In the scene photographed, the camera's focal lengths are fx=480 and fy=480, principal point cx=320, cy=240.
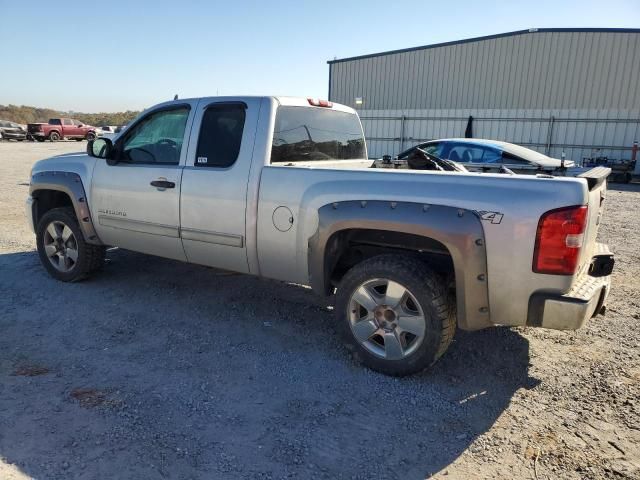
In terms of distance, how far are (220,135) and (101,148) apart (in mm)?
1495

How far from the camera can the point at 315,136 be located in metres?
4.41

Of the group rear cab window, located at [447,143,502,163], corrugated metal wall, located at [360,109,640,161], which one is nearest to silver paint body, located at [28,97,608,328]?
rear cab window, located at [447,143,502,163]

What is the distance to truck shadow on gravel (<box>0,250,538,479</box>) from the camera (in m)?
2.51

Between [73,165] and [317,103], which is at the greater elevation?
[317,103]

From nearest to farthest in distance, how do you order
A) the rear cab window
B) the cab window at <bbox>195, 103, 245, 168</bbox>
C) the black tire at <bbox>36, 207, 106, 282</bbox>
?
the cab window at <bbox>195, 103, 245, 168</bbox> → the black tire at <bbox>36, 207, 106, 282</bbox> → the rear cab window

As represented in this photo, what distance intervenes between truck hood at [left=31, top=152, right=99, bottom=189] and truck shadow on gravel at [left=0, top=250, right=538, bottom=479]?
1.24m

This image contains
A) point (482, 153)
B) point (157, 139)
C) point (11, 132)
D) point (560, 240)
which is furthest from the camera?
point (11, 132)

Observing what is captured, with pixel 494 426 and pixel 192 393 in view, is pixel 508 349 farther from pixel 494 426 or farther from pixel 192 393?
pixel 192 393

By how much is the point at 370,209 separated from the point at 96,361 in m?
2.28

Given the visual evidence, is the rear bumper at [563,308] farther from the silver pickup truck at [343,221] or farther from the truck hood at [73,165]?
the truck hood at [73,165]

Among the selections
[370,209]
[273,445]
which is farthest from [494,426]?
[370,209]

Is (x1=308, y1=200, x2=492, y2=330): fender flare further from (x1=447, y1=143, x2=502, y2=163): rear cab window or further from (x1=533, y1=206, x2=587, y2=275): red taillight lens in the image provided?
(x1=447, y1=143, x2=502, y2=163): rear cab window

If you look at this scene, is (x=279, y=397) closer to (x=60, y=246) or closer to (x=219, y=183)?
(x=219, y=183)

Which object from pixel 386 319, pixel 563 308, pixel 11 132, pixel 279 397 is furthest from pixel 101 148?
pixel 11 132
